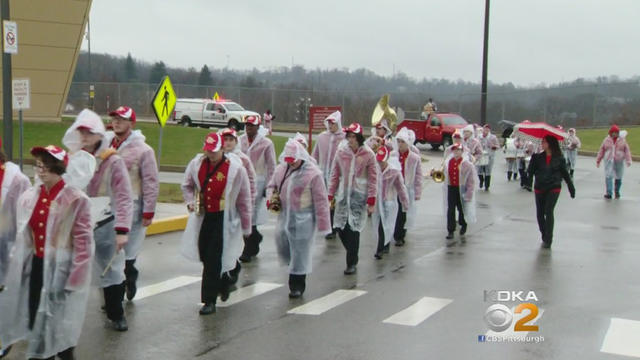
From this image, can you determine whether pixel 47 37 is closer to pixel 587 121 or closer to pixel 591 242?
pixel 591 242

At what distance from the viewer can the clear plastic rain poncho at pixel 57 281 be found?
5.59 metres

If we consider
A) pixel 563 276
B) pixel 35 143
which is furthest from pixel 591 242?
pixel 35 143

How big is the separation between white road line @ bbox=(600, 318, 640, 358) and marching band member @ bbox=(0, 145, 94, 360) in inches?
170

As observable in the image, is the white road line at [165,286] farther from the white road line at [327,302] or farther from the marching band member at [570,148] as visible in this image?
the marching band member at [570,148]

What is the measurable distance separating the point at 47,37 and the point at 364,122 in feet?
82.8

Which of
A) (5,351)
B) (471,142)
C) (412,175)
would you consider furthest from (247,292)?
(471,142)

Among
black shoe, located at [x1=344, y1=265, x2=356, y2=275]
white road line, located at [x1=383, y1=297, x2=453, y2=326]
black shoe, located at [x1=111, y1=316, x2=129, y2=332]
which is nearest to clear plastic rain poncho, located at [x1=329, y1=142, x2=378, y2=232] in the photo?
black shoe, located at [x1=344, y1=265, x2=356, y2=275]

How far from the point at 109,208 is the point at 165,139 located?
2395 cm

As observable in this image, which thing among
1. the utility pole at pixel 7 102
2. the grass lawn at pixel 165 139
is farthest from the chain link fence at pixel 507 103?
the utility pole at pixel 7 102

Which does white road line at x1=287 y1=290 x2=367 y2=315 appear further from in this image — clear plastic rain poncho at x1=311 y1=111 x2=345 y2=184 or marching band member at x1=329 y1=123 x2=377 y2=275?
clear plastic rain poncho at x1=311 y1=111 x2=345 y2=184

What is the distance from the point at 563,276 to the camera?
1005 centimetres

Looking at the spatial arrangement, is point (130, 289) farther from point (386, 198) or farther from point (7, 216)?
point (386, 198)

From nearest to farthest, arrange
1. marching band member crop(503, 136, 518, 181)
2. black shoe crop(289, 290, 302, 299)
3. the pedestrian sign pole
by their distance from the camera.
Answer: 1. black shoe crop(289, 290, 302, 299)
2. the pedestrian sign pole
3. marching band member crop(503, 136, 518, 181)

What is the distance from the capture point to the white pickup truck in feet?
147
